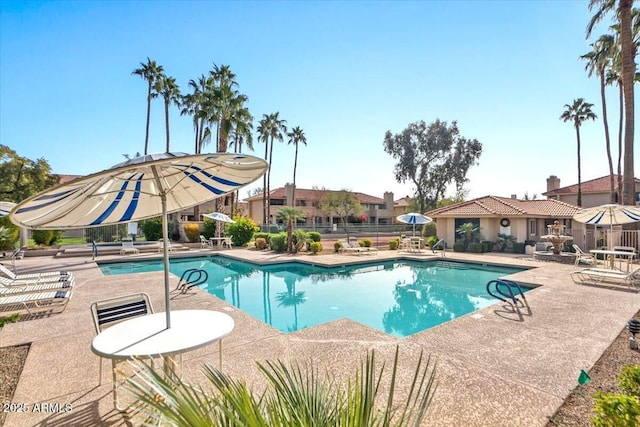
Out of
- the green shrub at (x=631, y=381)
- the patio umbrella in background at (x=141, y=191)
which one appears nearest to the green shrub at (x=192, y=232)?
the patio umbrella in background at (x=141, y=191)

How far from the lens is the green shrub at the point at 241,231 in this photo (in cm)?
2303

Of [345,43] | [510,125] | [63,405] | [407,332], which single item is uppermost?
[345,43]

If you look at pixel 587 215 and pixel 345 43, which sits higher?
pixel 345 43

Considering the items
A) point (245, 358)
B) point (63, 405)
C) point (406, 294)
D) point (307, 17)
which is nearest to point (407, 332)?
point (406, 294)

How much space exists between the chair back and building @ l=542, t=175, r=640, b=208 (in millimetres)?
37189

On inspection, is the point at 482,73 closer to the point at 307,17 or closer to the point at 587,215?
the point at 587,215

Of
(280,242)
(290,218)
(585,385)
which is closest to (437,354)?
(585,385)

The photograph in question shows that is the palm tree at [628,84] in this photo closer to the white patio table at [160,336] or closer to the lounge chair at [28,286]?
the white patio table at [160,336]

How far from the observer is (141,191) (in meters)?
3.73

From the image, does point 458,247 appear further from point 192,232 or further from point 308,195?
point 308,195

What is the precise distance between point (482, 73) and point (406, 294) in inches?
405

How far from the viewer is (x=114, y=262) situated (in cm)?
1656

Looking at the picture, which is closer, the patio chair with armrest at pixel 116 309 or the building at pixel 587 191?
the patio chair with armrest at pixel 116 309

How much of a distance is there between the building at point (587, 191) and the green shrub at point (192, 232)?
35.3 m
